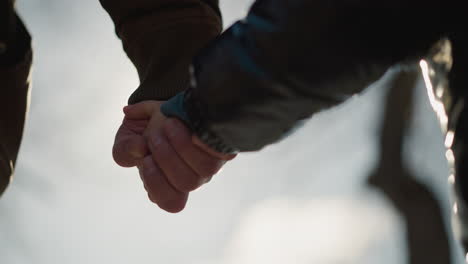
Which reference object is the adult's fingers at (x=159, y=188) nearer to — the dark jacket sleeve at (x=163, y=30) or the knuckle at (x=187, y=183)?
the knuckle at (x=187, y=183)

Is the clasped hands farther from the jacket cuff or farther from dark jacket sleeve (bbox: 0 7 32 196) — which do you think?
dark jacket sleeve (bbox: 0 7 32 196)

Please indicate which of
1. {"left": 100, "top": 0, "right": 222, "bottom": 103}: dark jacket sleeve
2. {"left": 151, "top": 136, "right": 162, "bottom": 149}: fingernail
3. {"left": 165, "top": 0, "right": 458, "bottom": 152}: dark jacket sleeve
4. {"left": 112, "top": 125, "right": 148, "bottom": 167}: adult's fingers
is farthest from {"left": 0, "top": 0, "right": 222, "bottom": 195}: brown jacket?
{"left": 165, "top": 0, "right": 458, "bottom": 152}: dark jacket sleeve

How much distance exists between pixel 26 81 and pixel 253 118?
416 millimetres

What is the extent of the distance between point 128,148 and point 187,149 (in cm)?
19

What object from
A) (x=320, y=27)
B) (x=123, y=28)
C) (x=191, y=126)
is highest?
(x=320, y=27)

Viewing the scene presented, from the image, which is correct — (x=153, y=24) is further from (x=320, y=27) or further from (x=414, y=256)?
(x=414, y=256)

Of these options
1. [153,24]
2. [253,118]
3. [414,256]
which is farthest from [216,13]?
[414,256]

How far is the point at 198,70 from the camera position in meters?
0.65

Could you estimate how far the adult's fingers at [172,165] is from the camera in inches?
30.0

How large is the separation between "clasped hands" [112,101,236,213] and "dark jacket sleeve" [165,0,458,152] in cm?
8

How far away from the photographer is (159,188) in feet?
2.61

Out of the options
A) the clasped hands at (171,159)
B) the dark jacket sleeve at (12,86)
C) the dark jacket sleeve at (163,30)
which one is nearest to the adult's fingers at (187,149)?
the clasped hands at (171,159)

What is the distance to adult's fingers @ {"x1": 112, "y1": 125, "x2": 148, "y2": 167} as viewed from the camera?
86 cm

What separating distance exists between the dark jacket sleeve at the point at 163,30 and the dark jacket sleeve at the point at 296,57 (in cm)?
44
